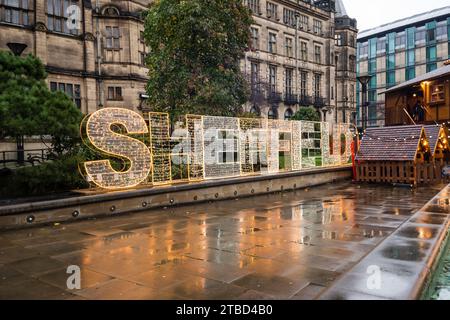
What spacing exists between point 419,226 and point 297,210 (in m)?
3.38

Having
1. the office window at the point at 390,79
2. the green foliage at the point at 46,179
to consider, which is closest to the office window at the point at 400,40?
the office window at the point at 390,79

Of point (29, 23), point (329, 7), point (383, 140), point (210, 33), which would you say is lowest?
point (383, 140)

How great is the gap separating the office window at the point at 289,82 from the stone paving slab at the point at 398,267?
40.9 metres

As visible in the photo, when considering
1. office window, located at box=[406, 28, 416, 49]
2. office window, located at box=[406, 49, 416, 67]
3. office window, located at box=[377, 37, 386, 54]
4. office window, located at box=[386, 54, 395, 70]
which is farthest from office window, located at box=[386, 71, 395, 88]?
office window, located at box=[406, 28, 416, 49]

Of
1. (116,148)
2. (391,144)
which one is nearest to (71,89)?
(116,148)

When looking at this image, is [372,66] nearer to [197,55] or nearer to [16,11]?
[197,55]

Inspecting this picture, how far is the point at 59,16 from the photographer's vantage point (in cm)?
2372

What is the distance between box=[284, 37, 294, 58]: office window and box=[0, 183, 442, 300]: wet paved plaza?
39.9m

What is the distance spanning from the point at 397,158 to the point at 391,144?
93 centimetres

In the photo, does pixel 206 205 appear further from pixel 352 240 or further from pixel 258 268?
pixel 258 268

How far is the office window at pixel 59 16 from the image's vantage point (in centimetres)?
2331

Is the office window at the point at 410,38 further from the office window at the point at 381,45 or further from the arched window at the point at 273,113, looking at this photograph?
the arched window at the point at 273,113

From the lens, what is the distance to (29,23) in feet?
73.4
